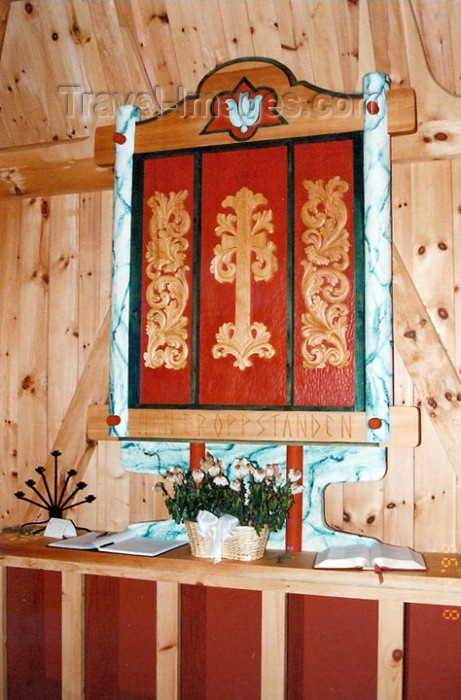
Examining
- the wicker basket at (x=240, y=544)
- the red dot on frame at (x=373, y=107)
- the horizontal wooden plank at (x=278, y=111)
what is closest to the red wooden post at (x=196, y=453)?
the wicker basket at (x=240, y=544)

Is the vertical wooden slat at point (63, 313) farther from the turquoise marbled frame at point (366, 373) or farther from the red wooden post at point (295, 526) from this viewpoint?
the red wooden post at point (295, 526)

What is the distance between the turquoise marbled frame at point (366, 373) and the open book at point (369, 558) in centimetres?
14

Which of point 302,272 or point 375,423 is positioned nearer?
point 375,423

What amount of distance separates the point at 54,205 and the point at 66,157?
0.75ft

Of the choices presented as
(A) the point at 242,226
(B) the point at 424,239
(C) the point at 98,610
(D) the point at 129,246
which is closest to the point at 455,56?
(B) the point at 424,239

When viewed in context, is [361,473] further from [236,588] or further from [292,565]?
[236,588]

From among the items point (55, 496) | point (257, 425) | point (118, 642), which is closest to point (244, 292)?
point (257, 425)

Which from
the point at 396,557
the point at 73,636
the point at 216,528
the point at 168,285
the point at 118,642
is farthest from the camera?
the point at 168,285

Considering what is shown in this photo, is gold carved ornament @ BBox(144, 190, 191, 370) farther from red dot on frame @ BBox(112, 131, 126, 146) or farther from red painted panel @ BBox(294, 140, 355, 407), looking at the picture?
red painted panel @ BBox(294, 140, 355, 407)

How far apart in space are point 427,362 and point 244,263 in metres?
0.80

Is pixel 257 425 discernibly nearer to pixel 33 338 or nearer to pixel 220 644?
pixel 220 644

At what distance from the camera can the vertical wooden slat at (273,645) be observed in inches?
93.4

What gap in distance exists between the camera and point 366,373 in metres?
2.58

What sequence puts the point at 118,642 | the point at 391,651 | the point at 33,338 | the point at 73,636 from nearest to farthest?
the point at 391,651 < the point at 73,636 < the point at 118,642 < the point at 33,338
